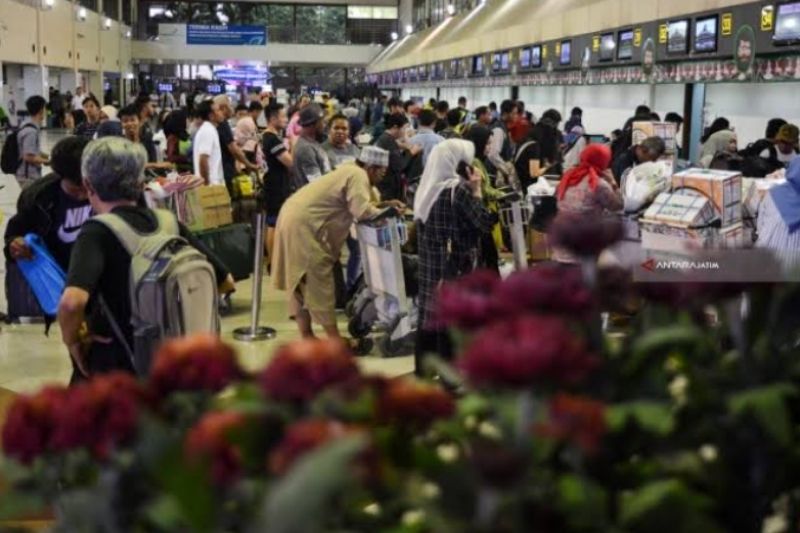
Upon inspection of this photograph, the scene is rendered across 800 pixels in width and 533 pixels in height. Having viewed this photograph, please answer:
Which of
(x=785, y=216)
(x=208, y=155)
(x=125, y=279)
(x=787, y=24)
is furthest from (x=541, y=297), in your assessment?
(x=208, y=155)

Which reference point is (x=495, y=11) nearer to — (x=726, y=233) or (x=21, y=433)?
(x=726, y=233)

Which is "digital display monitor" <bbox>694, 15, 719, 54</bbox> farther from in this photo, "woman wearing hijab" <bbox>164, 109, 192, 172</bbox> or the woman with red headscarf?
"woman wearing hijab" <bbox>164, 109, 192, 172</bbox>

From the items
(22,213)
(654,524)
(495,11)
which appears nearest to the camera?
(654,524)

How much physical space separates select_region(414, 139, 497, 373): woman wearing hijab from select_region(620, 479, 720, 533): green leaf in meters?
4.55

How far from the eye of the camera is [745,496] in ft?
4.11

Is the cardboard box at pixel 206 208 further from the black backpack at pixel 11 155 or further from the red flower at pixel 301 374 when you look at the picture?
the red flower at pixel 301 374

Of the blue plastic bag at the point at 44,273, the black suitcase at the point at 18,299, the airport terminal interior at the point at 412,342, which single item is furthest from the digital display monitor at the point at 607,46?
the blue plastic bag at the point at 44,273

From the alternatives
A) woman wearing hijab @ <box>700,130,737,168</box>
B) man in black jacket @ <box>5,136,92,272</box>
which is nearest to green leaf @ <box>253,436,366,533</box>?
man in black jacket @ <box>5,136,92,272</box>

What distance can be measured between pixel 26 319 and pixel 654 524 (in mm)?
7614

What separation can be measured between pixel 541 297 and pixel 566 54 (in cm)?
1391

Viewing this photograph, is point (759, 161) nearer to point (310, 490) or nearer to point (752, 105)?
point (752, 105)

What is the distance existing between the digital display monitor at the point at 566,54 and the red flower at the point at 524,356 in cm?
1379

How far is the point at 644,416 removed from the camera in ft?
3.79

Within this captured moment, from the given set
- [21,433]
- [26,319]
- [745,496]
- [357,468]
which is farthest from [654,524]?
[26,319]
